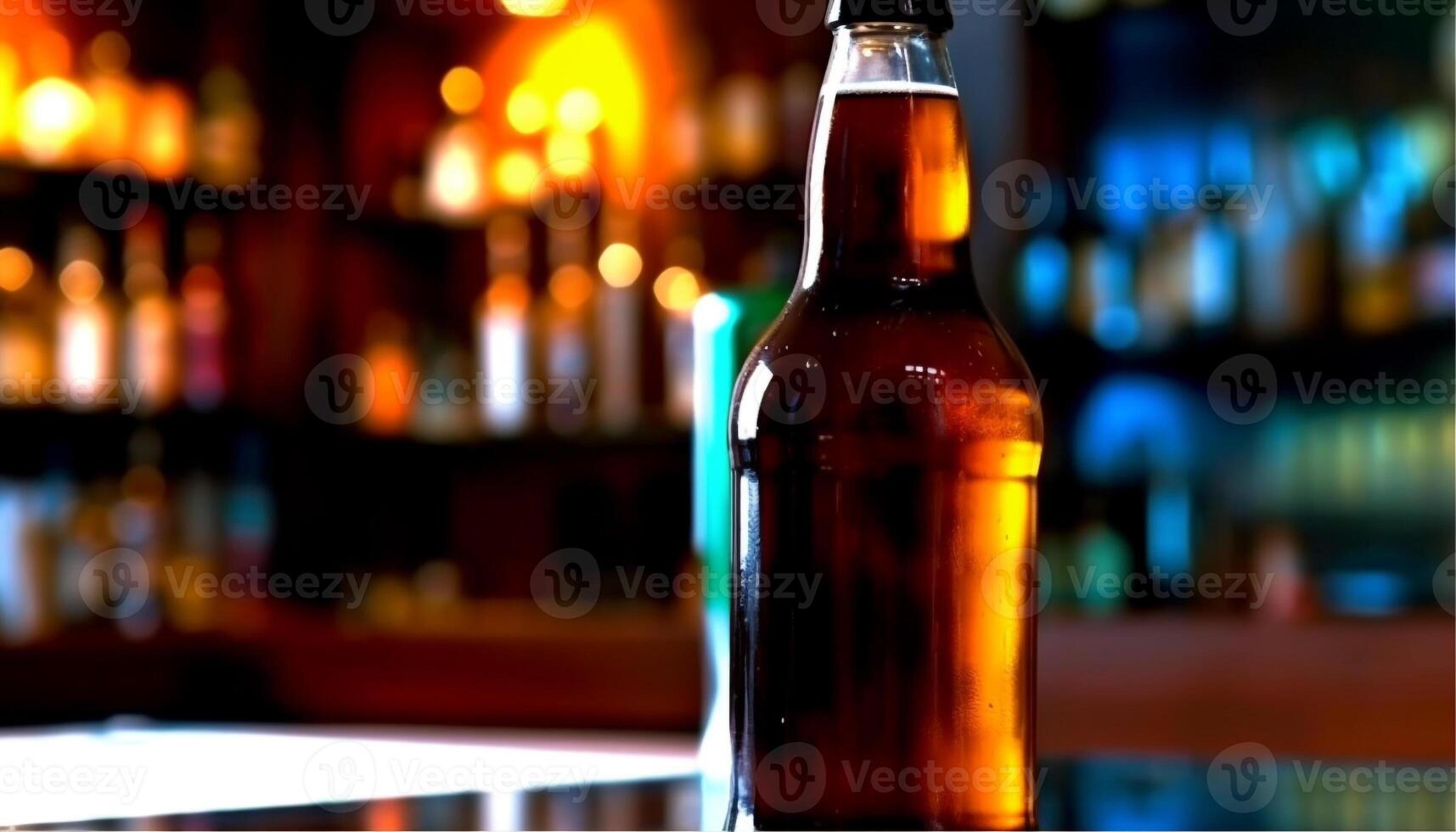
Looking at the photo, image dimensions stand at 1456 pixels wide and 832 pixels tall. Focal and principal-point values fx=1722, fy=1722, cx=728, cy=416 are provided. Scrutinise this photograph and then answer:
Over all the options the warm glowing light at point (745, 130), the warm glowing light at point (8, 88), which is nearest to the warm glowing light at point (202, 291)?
the warm glowing light at point (8, 88)

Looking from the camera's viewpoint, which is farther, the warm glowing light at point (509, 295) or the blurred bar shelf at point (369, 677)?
the warm glowing light at point (509, 295)

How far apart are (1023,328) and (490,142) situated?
1.01 meters

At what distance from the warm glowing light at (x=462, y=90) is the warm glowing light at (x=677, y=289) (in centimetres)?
48

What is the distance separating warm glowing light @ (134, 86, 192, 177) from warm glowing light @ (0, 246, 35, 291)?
0.78 feet

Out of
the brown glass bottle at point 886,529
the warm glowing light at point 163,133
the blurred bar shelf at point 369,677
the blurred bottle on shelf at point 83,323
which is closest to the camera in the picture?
the brown glass bottle at point 886,529

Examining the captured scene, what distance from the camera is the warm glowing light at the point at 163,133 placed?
2783 millimetres

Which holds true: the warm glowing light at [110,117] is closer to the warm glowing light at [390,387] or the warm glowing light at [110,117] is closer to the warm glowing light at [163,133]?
the warm glowing light at [163,133]

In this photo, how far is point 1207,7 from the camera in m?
2.58

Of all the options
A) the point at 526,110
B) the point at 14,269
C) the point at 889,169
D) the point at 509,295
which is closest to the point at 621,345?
the point at 509,295

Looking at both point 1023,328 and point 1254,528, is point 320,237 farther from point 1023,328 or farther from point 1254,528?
point 1254,528

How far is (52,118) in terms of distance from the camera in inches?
107

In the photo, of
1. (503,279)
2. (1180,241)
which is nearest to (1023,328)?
(1180,241)

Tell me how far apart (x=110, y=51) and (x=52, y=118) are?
0.18 m

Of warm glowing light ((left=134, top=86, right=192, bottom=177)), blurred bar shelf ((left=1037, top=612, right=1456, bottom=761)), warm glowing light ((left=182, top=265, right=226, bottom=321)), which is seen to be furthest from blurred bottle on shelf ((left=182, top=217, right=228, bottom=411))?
blurred bar shelf ((left=1037, top=612, right=1456, bottom=761))
